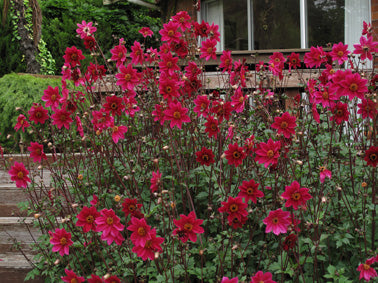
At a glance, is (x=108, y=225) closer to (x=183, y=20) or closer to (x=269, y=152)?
(x=269, y=152)

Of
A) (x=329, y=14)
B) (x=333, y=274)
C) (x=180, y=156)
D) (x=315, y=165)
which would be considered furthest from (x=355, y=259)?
(x=329, y=14)

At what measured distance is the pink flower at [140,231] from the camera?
53.9 inches

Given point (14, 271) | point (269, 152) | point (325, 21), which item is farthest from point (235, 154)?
point (325, 21)

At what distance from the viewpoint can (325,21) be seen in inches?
246

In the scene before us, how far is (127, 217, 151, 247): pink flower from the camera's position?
137 cm

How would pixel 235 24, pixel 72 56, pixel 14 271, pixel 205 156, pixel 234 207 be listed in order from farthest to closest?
pixel 235 24
pixel 14 271
pixel 72 56
pixel 205 156
pixel 234 207

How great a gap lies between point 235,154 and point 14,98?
12.5 feet

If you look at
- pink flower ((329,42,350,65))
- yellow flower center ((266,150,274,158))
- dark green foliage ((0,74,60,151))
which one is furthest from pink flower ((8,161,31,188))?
dark green foliage ((0,74,60,151))

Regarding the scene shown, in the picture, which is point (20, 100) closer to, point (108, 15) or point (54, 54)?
point (54, 54)

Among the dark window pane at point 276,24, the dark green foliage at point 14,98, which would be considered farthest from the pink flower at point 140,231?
the dark window pane at point 276,24

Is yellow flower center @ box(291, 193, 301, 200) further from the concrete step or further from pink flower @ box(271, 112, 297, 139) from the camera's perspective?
the concrete step

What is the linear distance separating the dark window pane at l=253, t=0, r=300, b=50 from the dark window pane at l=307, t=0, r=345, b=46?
230 mm

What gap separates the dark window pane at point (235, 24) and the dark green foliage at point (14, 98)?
137 inches

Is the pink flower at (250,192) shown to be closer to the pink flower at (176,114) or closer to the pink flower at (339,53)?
the pink flower at (176,114)
